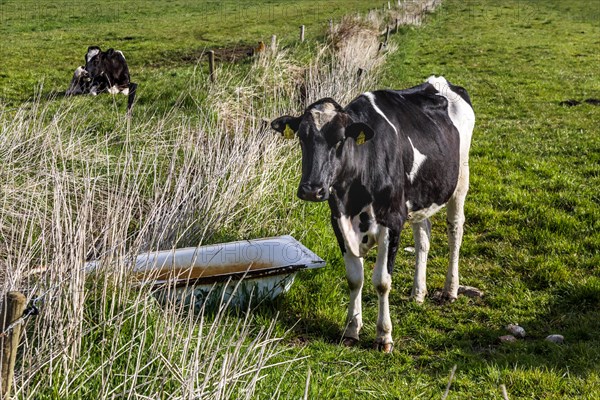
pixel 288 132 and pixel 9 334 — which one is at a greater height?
pixel 288 132

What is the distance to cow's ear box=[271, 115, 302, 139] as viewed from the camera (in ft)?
16.2

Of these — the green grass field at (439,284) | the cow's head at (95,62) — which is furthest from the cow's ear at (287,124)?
the cow's head at (95,62)

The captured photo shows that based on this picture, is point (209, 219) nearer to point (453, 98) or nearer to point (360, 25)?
point (453, 98)

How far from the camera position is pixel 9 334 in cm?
270

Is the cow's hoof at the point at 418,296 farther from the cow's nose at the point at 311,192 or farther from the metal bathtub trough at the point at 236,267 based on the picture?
the cow's nose at the point at 311,192

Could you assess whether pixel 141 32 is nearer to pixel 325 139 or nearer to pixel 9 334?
pixel 325 139

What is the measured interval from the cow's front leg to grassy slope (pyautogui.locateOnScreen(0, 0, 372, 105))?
7.76 m

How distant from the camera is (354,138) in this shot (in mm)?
4801

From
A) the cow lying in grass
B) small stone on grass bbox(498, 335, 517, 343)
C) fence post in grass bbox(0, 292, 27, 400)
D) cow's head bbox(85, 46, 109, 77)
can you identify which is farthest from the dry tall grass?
cow's head bbox(85, 46, 109, 77)

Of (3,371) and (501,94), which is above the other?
(3,371)

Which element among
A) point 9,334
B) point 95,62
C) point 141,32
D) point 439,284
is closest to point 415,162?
point 439,284

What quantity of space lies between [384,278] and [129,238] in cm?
187

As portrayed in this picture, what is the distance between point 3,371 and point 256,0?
36884mm

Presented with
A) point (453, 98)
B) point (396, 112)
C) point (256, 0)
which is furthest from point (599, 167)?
point (256, 0)
